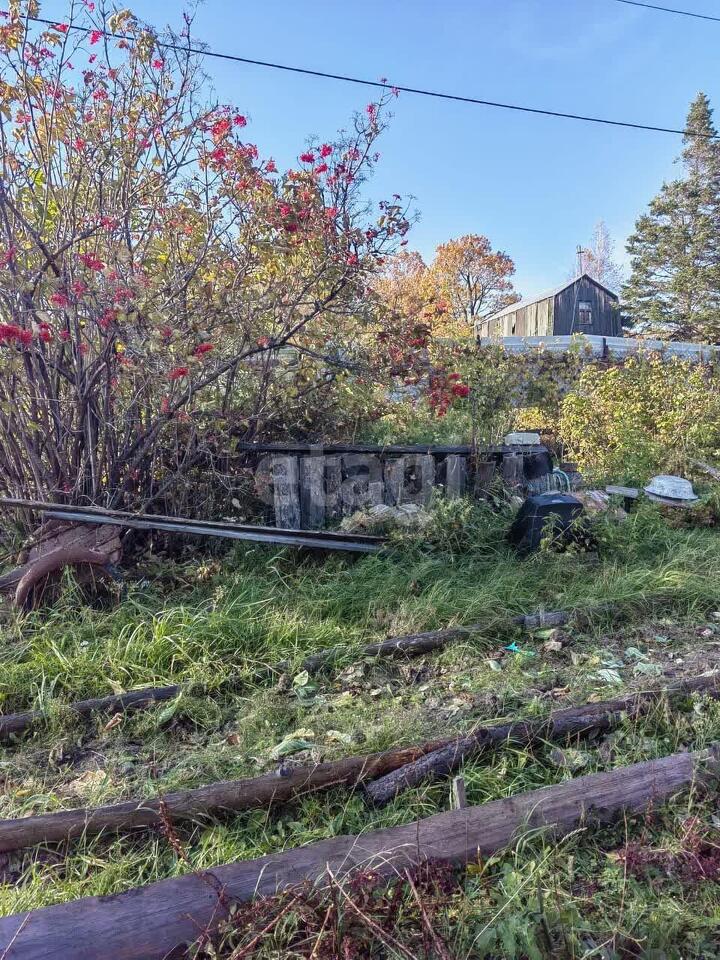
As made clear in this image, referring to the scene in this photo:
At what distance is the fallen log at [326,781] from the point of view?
2.04m

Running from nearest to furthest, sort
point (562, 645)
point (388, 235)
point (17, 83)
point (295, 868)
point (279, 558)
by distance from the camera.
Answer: point (295, 868) < point (562, 645) < point (17, 83) < point (279, 558) < point (388, 235)

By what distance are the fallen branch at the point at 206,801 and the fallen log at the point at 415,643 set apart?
91 cm

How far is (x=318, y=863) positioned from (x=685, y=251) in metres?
33.1

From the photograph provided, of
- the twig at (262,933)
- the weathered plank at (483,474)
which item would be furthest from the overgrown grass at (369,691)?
the weathered plank at (483,474)

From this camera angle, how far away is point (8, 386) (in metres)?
4.04

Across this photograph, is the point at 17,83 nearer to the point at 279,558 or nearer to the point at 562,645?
the point at 279,558

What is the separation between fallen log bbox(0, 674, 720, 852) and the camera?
204cm

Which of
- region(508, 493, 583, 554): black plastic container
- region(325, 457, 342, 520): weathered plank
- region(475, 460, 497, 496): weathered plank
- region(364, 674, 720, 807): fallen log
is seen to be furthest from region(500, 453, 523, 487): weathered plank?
region(364, 674, 720, 807): fallen log

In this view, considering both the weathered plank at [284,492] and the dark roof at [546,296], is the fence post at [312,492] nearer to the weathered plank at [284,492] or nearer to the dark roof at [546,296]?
the weathered plank at [284,492]

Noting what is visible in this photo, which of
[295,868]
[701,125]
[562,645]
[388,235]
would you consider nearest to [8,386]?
[388,235]

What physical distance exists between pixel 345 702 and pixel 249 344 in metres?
2.92

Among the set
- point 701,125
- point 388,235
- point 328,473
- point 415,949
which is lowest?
point 415,949

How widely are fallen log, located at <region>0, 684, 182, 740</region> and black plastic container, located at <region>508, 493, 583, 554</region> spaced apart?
278 centimetres

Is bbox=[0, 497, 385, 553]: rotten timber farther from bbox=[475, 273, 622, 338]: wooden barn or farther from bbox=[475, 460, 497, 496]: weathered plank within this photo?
bbox=[475, 273, 622, 338]: wooden barn
